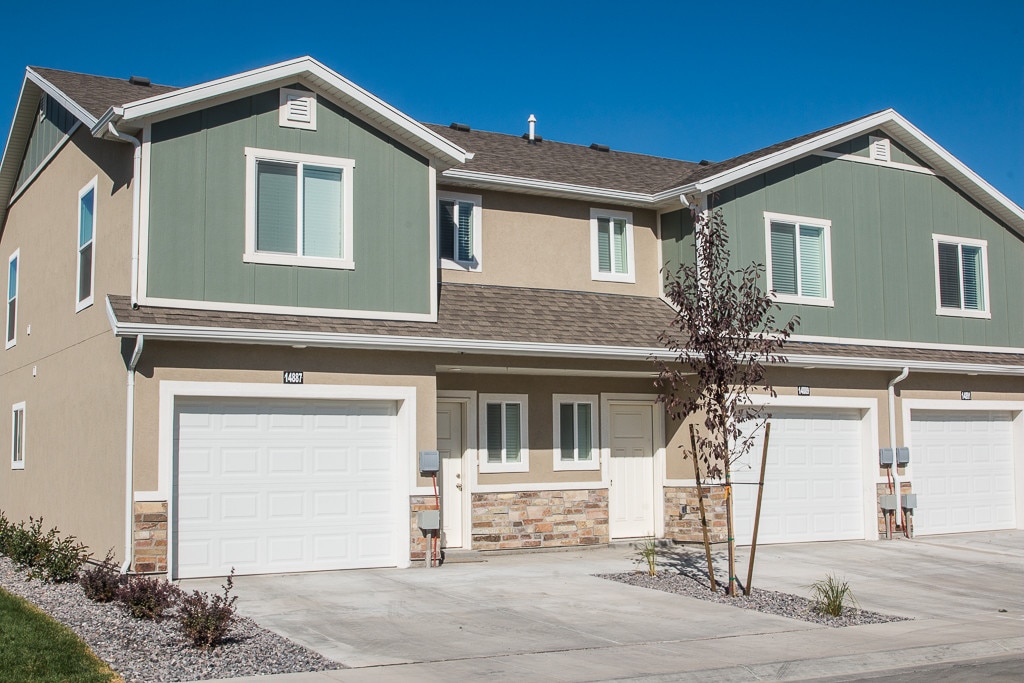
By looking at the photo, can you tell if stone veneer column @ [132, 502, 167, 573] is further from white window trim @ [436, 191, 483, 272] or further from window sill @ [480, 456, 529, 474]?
white window trim @ [436, 191, 483, 272]

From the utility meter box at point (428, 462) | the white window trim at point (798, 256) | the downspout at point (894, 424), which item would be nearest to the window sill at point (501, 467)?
the utility meter box at point (428, 462)

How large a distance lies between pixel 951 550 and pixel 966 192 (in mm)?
7084

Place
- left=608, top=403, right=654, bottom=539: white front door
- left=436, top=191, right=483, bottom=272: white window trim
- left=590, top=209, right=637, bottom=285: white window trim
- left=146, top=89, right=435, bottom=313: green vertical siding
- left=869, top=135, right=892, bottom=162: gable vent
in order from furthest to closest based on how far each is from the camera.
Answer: left=869, top=135, right=892, bottom=162: gable vent
left=590, top=209, right=637, bottom=285: white window trim
left=608, top=403, right=654, bottom=539: white front door
left=436, top=191, right=483, bottom=272: white window trim
left=146, top=89, right=435, bottom=313: green vertical siding

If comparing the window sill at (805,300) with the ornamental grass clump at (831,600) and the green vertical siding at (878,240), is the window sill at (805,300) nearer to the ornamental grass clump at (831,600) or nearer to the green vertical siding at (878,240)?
the green vertical siding at (878,240)

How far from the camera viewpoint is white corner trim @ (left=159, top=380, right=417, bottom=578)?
13.0 metres

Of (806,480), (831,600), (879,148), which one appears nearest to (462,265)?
(806,480)

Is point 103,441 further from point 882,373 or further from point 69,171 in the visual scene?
point 882,373

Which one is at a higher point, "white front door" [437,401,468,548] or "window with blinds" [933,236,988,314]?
"window with blinds" [933,236,988,314]

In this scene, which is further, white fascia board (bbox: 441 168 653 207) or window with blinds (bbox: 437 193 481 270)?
window with blinds (bbox: 437 193 481 270)

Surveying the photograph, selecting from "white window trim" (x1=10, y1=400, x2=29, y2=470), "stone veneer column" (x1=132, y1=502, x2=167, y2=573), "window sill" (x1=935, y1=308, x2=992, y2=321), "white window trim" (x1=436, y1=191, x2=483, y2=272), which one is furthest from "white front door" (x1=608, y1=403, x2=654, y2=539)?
"white window trim" (x1=10, y1=400, x2=29, y2=470)

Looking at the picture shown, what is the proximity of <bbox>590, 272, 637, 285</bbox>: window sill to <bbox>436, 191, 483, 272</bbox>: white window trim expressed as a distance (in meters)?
2.06

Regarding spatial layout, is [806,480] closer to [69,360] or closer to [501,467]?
[501,467]

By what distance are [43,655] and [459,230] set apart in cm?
969

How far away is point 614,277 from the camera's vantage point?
1814 cm
